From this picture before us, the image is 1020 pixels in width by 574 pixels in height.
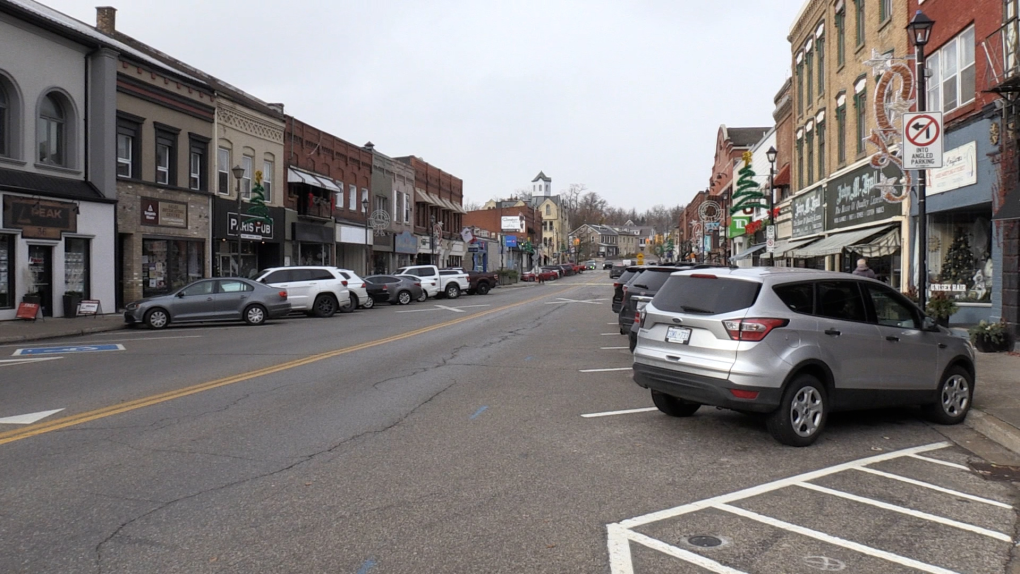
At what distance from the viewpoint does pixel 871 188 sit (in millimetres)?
22219

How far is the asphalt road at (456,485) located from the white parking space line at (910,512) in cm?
2

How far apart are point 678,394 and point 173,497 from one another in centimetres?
452

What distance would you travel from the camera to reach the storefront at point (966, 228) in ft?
50.4

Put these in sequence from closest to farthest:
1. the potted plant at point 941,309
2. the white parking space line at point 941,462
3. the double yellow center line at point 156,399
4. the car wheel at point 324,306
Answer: the white parking space line at point 941,462
the double yellow center line at point 156,399
the potted plant at point 941,309
the car wheel at point 324,306

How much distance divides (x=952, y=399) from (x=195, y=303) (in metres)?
18.3

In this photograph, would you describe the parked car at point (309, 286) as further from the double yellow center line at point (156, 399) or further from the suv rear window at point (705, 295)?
the suv rear window at point (705, 295)

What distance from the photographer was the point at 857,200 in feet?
77.6

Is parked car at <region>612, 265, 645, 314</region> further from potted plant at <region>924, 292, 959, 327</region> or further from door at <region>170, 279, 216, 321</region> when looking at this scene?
door at <region>170, 279, 216, 321</region>

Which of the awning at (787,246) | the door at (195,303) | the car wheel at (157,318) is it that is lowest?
the car wheel at (157,318)

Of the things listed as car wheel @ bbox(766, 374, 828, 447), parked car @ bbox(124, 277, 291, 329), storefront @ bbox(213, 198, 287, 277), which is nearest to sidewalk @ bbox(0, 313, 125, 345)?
parked car @ bbox(124, 277, 291, 329)

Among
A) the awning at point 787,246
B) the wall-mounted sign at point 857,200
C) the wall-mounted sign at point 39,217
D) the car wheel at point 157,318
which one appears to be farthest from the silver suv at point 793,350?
the awning at point 787,246

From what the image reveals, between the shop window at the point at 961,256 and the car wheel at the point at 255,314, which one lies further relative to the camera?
the car wheel at the point at 255,314

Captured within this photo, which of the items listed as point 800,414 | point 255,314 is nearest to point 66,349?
point 255,314

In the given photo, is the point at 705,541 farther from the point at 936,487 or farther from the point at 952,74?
the point at 952,74
